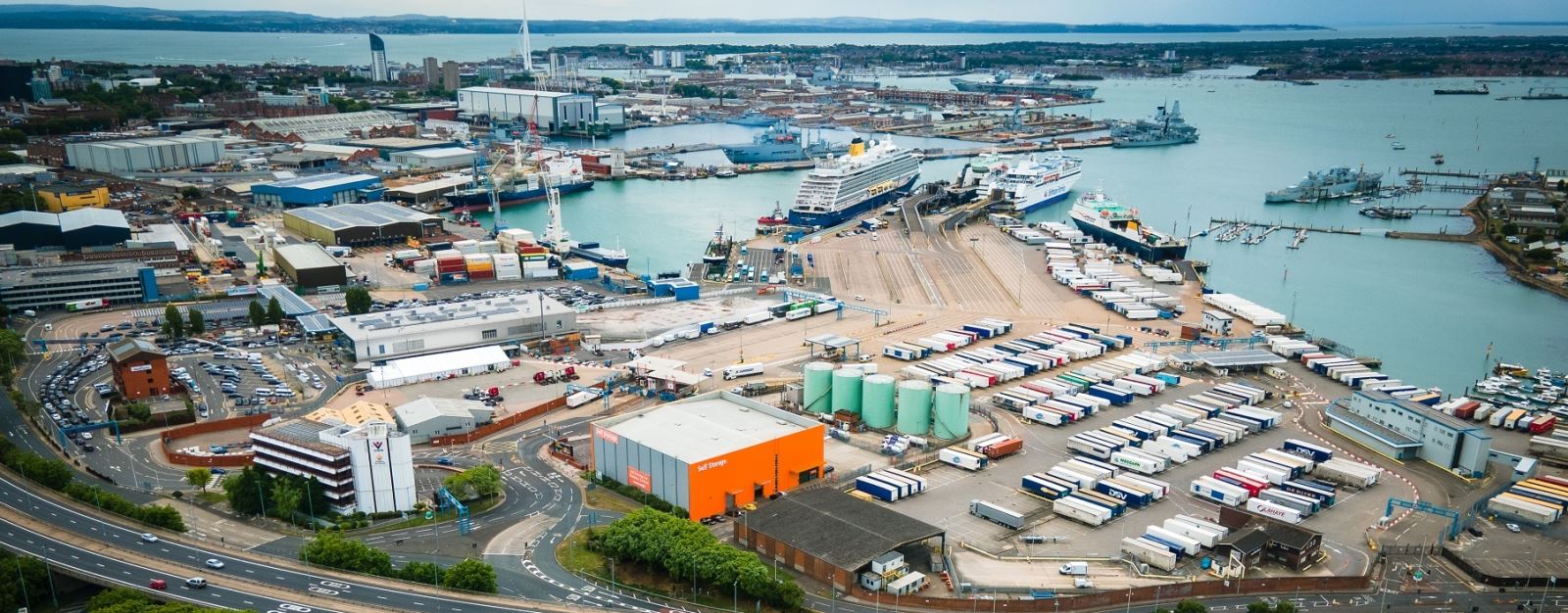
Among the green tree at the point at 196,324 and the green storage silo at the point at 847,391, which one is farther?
the green tree at the point at 196,324

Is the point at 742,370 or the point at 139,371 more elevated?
the point at 139,371

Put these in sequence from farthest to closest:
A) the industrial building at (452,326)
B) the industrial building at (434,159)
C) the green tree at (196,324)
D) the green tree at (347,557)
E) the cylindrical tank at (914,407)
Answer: the industrial building at (434,159) < the green tree at (196,324) < the industrial building at (452,326) < the cylindrical tank at (914,407) < the green tree at (347,557)

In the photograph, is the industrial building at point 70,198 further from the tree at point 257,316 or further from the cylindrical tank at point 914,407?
the cylindrical tank at point 914,407

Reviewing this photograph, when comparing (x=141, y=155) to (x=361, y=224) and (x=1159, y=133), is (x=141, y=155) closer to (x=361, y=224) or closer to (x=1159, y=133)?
(x=361, y=224)

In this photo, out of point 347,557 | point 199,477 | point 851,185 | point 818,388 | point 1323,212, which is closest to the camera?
point 347,557

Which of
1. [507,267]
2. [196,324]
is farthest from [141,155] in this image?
[196,324]

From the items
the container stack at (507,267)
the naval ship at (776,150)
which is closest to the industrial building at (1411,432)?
the container stack at (507,267)

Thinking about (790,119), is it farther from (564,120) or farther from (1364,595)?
(1364,595)

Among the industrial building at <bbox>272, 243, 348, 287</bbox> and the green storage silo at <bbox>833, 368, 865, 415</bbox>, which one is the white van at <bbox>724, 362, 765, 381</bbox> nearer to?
the green storage silo at <bbox>833, 368, 865, 415</bbox>
